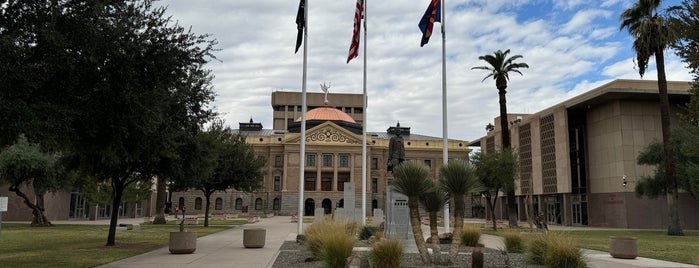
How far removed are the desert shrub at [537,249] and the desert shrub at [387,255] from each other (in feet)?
11.2

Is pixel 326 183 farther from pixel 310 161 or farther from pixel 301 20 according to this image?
pixel 301 20

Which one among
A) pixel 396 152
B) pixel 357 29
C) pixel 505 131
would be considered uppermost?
pixel 357 29

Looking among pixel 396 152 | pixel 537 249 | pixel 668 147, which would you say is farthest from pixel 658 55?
pixel 537 249

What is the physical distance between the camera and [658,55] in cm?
3212

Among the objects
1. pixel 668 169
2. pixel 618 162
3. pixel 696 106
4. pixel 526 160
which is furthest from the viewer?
pixel 526 160

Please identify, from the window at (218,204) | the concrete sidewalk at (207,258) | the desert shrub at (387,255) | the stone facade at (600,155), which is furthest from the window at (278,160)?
the desert shrub at (387,255)

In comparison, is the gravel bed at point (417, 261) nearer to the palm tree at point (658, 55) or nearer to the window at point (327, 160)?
the palm tree at point (658, 55)

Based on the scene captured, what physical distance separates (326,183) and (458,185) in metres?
81.4

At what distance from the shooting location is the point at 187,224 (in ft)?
137

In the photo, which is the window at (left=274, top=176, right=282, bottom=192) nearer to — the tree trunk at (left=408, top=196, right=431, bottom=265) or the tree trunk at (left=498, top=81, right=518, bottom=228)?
the tree trunk at (left=498, top=81, right=518, bottom=228)

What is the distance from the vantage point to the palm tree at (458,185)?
1224 cm

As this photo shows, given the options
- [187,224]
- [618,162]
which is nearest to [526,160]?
[618,162]

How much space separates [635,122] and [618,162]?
3.58 metres

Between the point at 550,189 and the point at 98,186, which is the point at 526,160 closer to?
the point at 550,189
